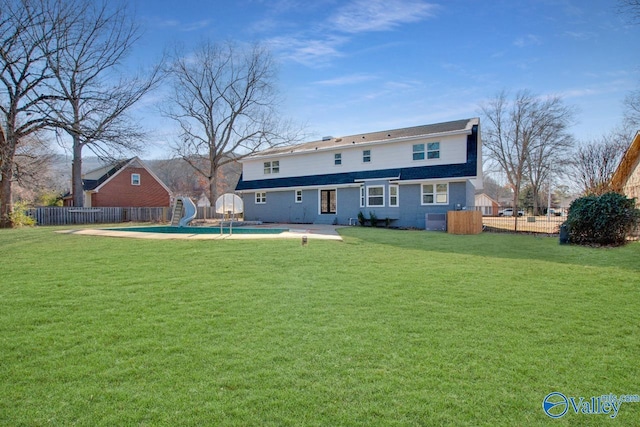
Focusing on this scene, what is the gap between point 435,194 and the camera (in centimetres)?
1970

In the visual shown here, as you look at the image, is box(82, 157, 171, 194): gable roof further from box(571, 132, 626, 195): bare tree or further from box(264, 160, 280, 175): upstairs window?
box(571, 132, 626, 195): bare tree

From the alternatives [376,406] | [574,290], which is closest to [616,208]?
[574,290]

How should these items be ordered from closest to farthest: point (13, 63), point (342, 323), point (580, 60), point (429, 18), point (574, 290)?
1. point (342, 323)
2. point (574, 290)
3. point (429, 18)
4. point (580, 60)
5. point (13, 63)

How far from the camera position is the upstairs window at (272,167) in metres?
26.7

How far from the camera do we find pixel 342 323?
445cm

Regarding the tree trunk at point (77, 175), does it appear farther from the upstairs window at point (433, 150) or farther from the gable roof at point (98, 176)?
the upstairs window at point (433, 150)

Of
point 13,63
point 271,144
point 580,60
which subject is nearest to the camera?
point 580,60

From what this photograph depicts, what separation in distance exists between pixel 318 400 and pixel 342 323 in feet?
5.53

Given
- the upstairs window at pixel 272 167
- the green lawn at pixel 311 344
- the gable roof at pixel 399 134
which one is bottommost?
the green lawn at pixel 311 344

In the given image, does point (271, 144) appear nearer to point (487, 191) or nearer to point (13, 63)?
point (13, 63)

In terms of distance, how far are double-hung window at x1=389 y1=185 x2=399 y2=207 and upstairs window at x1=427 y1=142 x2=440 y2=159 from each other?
271 cm

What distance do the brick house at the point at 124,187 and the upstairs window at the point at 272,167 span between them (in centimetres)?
1497

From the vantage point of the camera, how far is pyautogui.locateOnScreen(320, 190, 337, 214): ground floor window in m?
23.5

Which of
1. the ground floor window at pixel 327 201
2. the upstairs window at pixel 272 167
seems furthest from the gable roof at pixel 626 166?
the upstairs window at pixel 272 167
